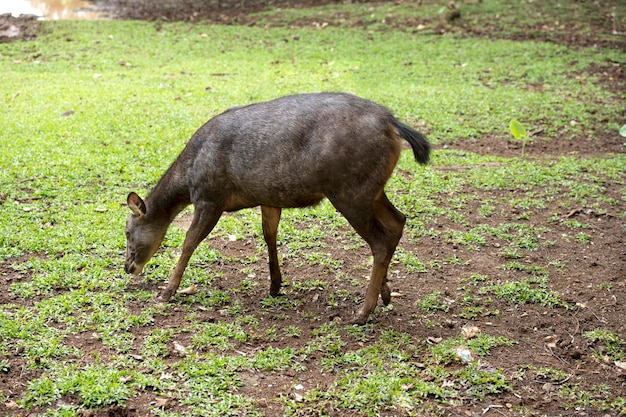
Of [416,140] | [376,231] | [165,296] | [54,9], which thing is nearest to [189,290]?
[165,296]

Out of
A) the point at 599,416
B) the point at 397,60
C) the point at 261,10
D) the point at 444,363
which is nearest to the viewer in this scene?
the point at 599,416

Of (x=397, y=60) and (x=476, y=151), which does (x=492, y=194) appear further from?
(x=397, y=60)

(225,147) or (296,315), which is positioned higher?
(225,147)

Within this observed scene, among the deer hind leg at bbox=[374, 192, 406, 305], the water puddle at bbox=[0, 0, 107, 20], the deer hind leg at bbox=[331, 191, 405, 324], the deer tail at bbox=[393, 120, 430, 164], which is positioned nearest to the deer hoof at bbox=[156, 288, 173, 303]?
the deer hind leg at bbox=[331, 191, 405, 324]

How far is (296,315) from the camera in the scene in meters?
Answer: 5.78

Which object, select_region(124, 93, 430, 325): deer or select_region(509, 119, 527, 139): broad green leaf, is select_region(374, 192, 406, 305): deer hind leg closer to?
select_region(124, 93, 430, 325): deer

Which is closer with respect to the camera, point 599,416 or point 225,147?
point 599,416

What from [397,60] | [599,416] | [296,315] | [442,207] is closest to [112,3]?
[397,60]

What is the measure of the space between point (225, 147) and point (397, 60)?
845cm

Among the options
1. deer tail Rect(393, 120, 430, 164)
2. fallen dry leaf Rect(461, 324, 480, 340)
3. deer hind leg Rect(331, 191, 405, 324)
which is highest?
deer tail Rect(393, 120, 430, 164)

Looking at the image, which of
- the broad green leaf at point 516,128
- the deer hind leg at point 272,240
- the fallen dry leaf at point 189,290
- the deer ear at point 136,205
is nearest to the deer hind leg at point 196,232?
the fallen dry leaf at point 189,290

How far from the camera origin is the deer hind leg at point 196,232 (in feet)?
19.2

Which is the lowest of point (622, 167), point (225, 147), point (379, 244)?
point (622, 167)

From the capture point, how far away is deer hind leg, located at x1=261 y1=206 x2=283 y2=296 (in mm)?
6035
